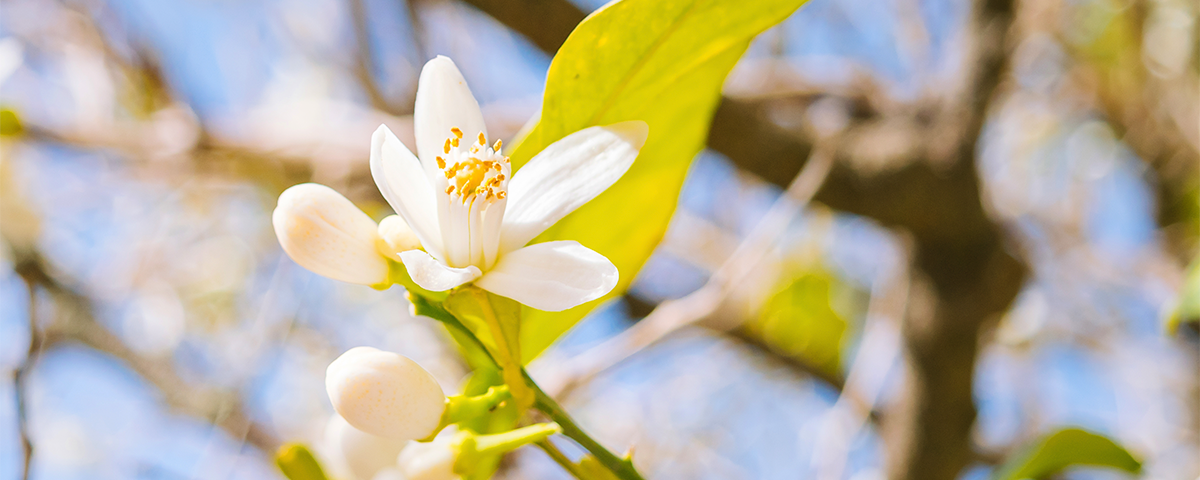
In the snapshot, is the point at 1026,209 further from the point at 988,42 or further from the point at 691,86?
the point at 691,86

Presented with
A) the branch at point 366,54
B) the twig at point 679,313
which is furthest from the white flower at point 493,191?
the branch at point 366,54

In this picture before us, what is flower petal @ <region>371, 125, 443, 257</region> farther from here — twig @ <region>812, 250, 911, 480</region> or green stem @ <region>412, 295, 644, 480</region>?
twig @ <region>812, 250, 911, 480</region>

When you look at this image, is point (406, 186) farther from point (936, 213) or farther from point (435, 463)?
point (936, 213)

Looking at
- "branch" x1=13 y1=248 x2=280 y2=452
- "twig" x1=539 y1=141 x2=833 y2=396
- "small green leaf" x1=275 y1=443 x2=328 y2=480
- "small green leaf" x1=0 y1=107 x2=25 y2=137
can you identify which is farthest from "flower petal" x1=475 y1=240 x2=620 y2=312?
"branch" x1=13 y1=248 x2=280 y2=452

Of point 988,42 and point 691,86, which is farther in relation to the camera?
point 988,42

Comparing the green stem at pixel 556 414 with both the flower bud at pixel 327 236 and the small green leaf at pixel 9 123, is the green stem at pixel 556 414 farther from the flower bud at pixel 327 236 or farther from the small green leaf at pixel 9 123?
the small green leaf at pixel 9 123

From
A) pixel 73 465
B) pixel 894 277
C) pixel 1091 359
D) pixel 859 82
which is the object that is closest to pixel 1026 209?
pixel 1091 359
